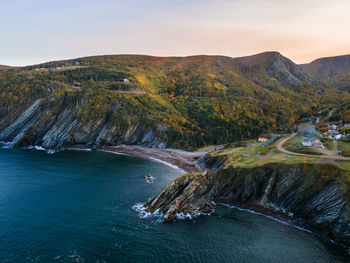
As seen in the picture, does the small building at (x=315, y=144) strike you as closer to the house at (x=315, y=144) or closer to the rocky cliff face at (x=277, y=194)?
the house at (x=315, y=144)

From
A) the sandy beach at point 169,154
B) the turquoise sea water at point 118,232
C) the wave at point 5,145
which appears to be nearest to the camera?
the turquoise sea water at point 118,232

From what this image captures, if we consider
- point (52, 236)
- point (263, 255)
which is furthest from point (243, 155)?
point (52, 236)

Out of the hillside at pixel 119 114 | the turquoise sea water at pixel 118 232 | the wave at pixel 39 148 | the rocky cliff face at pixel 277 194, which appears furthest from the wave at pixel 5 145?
the rocky cliff face at pixel 277 194

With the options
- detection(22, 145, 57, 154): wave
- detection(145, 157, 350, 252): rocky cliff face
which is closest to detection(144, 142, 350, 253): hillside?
detection(145, 157, 350, 252): rocky cliff face

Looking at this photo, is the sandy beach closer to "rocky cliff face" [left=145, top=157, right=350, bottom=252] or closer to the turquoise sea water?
"rocky cliff face" [left=145, top=157, right=350, bottom=252]

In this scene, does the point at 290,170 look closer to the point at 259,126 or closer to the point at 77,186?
the point at 77,186

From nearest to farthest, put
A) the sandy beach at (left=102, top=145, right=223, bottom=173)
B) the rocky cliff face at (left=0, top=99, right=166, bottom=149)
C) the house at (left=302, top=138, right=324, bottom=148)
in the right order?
1. the house at (left=302, top=138, right=324, bottom=148)
2. the sandy beach at (left=102, top=145, right=223, bottom=173)
3. the rocky cliff face at (left=0, top=99, right=166, bottom=149)

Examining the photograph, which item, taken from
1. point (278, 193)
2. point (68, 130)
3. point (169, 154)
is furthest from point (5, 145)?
point (278, 193)
